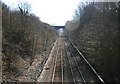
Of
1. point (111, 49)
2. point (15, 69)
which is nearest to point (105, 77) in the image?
point (111, 49)

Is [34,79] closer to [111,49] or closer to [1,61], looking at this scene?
[1,61]

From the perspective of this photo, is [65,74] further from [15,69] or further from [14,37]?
[14,37]

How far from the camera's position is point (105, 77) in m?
17.6

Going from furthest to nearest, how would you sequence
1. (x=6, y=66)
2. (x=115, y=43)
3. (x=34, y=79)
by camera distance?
1. (x=6, y=66)
2. (x=34, y=79)
3. (x=115, y=43)

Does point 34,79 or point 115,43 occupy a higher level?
point 115,43

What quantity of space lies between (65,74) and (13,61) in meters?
4.28

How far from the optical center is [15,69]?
67.7 feet

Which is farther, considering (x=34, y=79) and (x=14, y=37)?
(x=14, y=37)

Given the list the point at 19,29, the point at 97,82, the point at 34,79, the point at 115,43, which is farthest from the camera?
the point at 19,29

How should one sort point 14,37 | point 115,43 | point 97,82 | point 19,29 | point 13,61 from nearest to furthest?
1. point 115,43
2. point 97,82
3. point 13,61
4. point 14,37
5. point 19,29

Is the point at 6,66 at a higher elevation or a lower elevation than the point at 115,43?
lower

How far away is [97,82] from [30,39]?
16.7m

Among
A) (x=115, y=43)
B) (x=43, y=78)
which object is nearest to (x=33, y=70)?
(x=43, y=78)

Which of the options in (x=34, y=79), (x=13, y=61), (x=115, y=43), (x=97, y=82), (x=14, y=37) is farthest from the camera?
(x=14, y=37)
